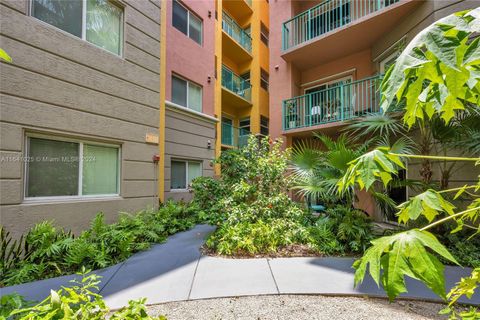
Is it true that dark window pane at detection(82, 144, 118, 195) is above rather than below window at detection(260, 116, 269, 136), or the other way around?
below

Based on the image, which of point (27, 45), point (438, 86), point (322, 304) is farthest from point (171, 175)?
point (438, 86)

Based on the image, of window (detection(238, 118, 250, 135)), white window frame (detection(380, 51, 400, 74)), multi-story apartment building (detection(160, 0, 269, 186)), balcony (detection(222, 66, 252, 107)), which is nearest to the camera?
white window frame (detection(380, 51, 400, 74))

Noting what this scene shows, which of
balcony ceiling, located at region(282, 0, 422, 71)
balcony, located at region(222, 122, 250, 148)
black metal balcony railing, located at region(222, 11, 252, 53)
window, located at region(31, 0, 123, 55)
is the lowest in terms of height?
balcony, located at region(222, 122, 250, 148)

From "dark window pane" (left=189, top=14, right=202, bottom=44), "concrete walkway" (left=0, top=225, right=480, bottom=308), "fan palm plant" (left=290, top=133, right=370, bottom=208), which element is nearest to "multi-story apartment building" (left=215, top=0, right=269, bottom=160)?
"dark window pane" (left=189, top=14, right=202, bottom=44)

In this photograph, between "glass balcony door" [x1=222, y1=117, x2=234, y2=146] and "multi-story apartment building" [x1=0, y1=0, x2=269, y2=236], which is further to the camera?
"glass balcony door" [x1=222, y1=117, x2=234, y2=146]

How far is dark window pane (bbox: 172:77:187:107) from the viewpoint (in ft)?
26.3

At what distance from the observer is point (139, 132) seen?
591 cm

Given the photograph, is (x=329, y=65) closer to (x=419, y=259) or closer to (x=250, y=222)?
(x=250, y=222)

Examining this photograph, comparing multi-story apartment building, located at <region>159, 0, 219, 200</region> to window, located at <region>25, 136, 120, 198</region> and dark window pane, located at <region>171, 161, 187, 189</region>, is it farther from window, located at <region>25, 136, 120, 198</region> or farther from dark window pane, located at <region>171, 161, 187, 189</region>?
window, located at <region>25, 136, 120, 198</region>

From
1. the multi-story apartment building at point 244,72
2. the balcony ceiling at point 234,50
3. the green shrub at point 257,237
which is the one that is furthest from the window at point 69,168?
the balcony ceiling at point 234,50

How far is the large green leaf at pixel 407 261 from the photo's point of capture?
913 millimetres

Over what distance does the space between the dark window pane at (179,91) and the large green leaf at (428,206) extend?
25.7ft

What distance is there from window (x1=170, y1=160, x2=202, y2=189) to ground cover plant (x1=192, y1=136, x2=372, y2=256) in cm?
247

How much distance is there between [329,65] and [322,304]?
29.0 feet
